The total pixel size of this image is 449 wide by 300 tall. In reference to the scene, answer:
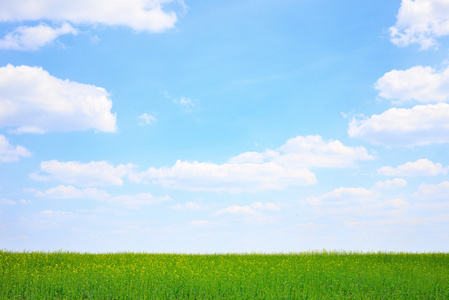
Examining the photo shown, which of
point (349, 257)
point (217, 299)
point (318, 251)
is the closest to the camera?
point (217, 299)

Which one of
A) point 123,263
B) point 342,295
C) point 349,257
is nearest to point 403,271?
point 349,257

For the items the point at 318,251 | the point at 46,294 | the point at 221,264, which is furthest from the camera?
the point at 318,251

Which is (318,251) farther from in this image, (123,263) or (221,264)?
(123,263)

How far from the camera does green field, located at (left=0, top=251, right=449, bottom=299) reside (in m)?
15.2

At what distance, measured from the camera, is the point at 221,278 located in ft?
55.6

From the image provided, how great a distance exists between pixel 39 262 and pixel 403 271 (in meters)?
19.4

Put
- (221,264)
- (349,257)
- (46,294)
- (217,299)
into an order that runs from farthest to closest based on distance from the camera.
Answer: (349,257) → (221,264) → (46,294) → (217,299)

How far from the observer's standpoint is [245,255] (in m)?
25.2

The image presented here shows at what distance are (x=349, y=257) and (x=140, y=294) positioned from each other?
14335 mm

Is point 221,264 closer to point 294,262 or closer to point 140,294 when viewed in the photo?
point 294,262

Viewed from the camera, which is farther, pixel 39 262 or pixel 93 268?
pixel 39 262

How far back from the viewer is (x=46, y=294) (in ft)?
50.4

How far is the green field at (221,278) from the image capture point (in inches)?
597

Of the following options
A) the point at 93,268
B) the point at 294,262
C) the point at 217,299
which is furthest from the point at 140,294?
the point at 294,262
